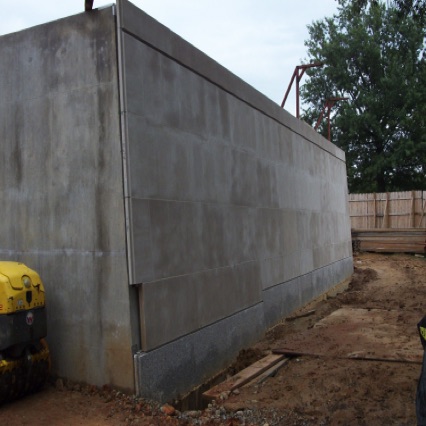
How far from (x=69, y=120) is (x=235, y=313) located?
11.3 feet

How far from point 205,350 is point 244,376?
0.55 metres

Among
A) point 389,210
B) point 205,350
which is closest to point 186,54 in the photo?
point 205,350

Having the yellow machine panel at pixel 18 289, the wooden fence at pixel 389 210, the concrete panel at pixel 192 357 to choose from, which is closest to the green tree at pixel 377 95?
the wooden fence at pixel 389 210

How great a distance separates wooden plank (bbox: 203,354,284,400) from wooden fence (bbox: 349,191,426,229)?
666 inches

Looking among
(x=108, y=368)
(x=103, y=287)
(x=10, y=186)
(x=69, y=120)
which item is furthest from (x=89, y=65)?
(x=108, y=368)

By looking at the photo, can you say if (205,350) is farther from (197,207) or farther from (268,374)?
(197,207)

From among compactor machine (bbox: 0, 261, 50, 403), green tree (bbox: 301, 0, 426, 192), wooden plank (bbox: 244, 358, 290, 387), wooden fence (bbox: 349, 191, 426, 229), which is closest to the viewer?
compactor machine (bbox: 0, 261, 50, 403)

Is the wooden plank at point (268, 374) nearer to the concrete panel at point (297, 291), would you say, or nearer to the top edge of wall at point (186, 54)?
the concrete panel at point (297, 291)

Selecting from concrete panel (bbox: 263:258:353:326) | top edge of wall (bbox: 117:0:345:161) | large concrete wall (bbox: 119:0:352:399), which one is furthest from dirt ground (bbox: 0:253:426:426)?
top edge of wall (bbox: 117:0:345:161)

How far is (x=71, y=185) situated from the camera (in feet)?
15.7

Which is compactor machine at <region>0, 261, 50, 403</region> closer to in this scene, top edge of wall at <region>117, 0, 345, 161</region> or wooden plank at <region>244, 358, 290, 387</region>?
A: wooden plank at <region>244, 358, 290, 387</region>

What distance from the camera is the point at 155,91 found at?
5.08 m

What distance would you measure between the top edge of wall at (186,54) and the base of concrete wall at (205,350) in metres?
3.13

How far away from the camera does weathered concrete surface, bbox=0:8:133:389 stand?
4574mm
